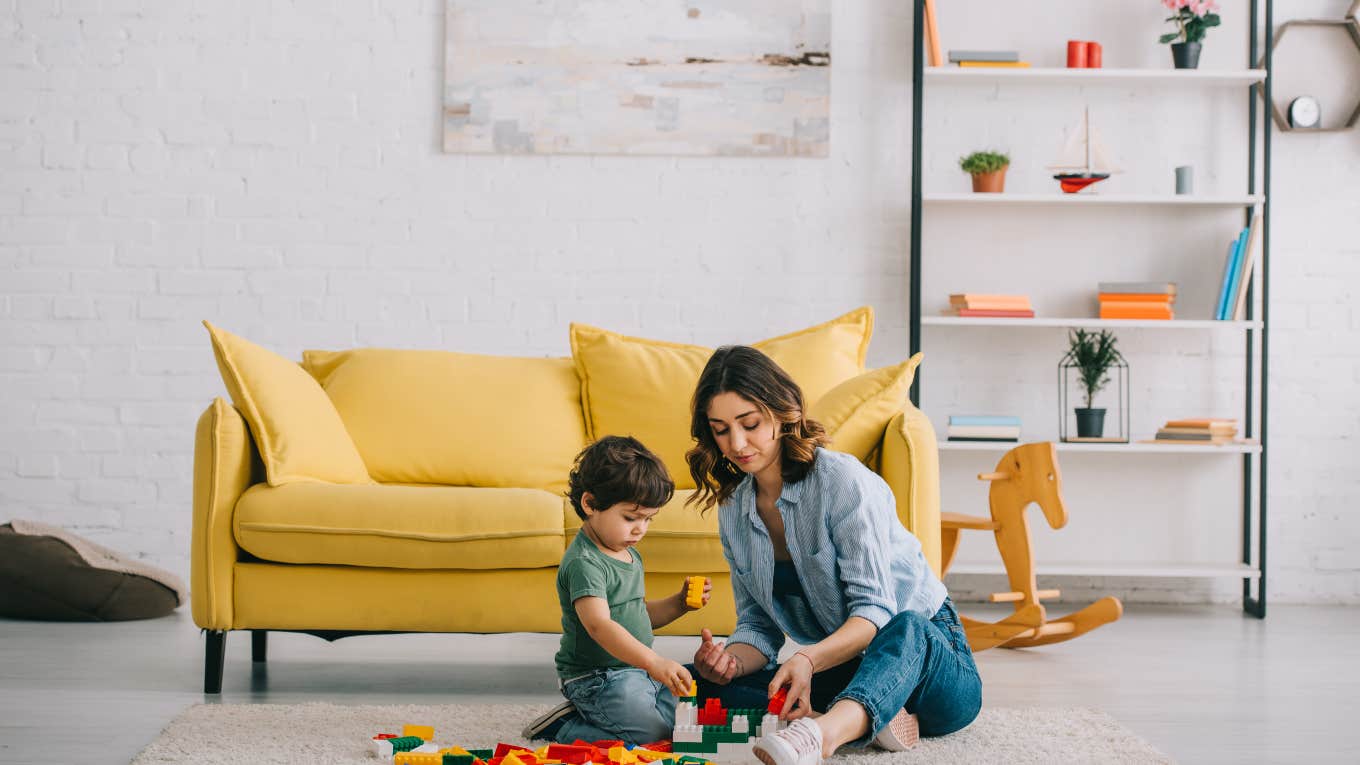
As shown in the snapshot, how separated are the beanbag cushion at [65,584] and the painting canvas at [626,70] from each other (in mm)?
1650

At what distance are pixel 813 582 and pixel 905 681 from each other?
0.23 meters

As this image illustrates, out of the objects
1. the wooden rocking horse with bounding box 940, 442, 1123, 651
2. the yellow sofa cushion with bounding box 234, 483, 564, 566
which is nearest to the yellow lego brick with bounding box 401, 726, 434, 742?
the yellow sofa cushion with bounding box 234, 483, 564, 566

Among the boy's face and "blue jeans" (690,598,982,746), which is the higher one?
the boy's face

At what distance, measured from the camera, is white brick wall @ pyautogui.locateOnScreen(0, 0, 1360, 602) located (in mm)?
4098

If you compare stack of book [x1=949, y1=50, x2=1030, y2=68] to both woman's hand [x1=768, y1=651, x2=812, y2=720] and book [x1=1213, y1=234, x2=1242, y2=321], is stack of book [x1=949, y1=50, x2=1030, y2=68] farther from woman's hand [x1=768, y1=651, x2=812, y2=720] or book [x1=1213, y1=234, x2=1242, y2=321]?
woman's hand [x1=768, y1=651, x2=812, y2=720]

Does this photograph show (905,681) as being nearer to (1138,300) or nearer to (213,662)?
(213,662)

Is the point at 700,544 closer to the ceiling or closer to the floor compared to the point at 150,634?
closer to the ceiling

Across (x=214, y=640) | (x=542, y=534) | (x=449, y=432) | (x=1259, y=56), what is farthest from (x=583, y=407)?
(x=1259, y=56)

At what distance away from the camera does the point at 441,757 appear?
192 cm

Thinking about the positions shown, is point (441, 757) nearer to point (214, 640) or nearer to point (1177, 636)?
point (214, 640)

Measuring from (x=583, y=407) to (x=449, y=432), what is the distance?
0.36 m

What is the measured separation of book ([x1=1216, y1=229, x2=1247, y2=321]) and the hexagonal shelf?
1.67 ft

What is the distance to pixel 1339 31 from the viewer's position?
13.7ft

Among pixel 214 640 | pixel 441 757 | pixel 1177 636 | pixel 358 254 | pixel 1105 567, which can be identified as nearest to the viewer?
pixel 441 757
